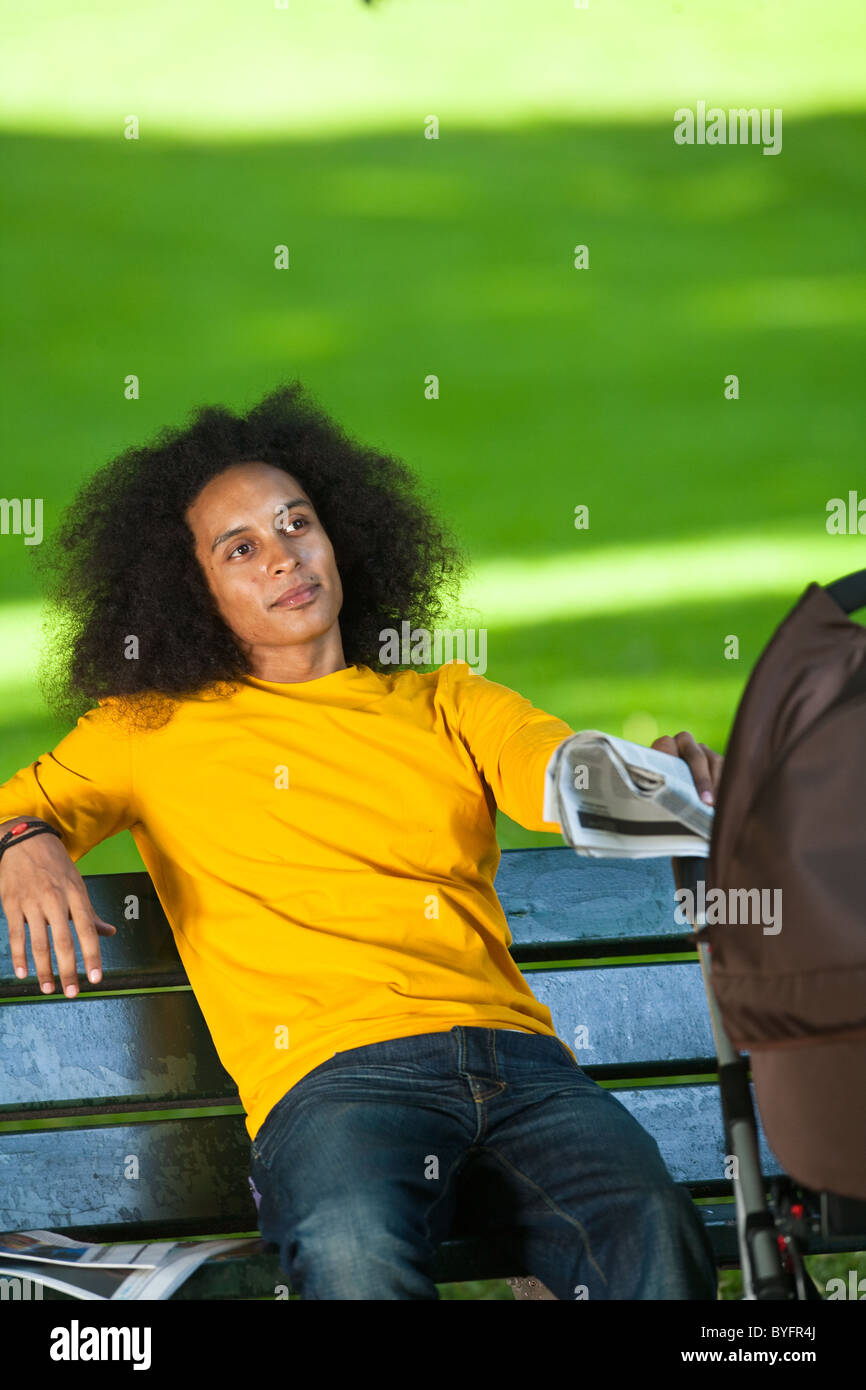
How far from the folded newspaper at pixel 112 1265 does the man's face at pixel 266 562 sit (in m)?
0.89

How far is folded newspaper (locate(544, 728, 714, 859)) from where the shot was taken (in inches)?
73.4

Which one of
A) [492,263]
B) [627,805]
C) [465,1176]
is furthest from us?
[492,263]

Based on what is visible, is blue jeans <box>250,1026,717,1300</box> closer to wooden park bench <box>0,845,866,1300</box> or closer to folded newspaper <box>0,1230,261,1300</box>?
folded newspaper <box>0,1230,261,1300</box>

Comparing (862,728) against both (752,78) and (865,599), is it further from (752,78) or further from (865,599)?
(752,78)

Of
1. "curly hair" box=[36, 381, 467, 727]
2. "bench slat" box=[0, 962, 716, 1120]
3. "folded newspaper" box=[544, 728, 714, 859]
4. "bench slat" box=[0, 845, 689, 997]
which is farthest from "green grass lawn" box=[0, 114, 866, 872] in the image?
"folded newspaper" box=[544, 728, 714, 859]

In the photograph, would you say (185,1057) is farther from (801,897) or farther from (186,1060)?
(801,897)

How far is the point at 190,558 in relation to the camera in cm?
266

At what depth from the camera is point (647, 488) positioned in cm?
643

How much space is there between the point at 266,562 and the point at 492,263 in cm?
482

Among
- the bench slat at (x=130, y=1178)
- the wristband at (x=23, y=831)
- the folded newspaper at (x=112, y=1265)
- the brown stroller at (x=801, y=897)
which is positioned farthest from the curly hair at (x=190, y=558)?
the brown stroller at (x=801, y=897)

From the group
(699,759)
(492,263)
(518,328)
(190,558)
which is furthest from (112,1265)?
(492,263)

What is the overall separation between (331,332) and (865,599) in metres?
5.23

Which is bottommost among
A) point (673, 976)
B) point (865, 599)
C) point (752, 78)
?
point (673, 976)
